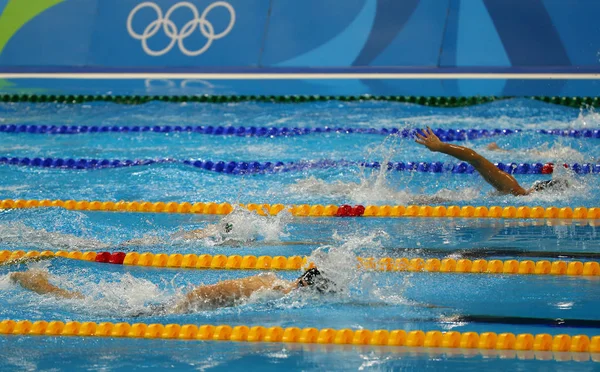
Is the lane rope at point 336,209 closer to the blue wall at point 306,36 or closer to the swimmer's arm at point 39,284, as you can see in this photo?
the swimmer's arm at point 39,284

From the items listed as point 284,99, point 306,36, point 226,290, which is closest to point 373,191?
point 226,290

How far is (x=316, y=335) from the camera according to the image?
3621mm

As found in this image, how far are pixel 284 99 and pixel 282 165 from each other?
176 cm

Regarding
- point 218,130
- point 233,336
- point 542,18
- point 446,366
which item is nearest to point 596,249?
point 446,366

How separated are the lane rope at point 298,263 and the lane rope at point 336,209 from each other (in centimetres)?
65

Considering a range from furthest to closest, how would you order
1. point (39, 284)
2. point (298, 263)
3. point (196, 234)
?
point (196, 234)
point (298, 263)
point (39, 284)

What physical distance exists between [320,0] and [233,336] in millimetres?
6030

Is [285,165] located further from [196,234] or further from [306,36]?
[306,36]

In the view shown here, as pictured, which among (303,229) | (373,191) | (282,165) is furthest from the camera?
(282,165)

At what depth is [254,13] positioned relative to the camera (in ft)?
30.7

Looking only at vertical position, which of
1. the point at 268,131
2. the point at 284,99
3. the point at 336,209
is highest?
the point at 284,99

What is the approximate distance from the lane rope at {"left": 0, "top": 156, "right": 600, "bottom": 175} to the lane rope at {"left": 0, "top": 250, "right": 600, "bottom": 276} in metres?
1.77

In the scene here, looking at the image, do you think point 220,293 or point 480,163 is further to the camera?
point 480,163

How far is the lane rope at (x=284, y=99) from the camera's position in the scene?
7.65 meters
